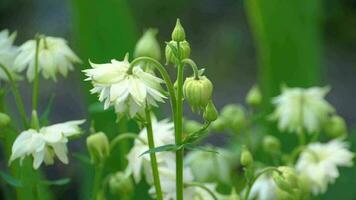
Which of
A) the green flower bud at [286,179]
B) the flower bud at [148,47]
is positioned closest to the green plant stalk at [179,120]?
the green flower bud at [286,179]

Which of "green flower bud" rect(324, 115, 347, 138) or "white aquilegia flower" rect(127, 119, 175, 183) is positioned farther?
"green flower bud" rect(324, 115, 347, 138)

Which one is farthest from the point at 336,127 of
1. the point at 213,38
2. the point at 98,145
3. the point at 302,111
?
the point at 213,38

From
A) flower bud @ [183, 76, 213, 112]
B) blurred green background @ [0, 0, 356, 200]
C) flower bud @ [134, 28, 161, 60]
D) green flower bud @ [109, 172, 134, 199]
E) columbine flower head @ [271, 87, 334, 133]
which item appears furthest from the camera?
blurred green background @ [0, 0, 356, 200]

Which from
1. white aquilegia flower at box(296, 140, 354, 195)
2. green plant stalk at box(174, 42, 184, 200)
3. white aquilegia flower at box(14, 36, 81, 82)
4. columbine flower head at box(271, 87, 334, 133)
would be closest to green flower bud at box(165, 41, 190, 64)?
green plant stalk at box(174, 42, 184, 200)

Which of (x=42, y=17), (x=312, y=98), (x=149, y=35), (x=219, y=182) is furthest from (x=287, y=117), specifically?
(x=42, y=17)

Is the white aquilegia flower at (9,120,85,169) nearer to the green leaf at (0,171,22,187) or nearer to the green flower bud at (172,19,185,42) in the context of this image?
the green leaf at (0,171,22,187)

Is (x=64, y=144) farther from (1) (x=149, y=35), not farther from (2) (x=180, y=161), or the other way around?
(1) (x=149, y=35)
